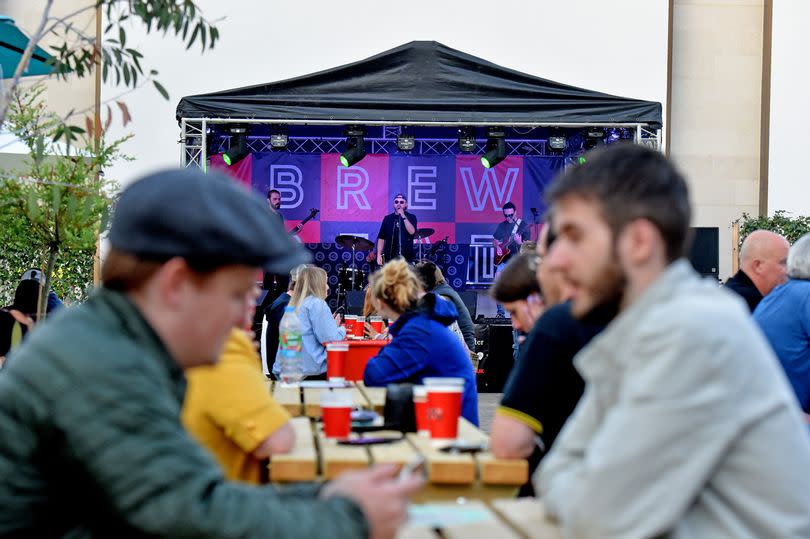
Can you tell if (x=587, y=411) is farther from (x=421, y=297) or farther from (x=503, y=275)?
(x=421, y=297)

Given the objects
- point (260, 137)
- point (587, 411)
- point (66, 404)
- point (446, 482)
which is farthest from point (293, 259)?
point (260, 137)

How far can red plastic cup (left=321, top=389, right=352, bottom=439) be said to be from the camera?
3.11m

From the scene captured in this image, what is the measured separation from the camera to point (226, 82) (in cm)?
1609

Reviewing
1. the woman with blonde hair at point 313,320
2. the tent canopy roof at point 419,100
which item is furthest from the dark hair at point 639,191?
the tent canopy roof at point 419,100

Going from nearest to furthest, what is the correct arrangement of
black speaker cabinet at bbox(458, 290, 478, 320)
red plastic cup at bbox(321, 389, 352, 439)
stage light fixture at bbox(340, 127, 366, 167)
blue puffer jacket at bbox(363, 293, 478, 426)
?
red plastic cup at bbox(321, 389, 352, 439) → blue puffer jacket at bbox(363, 293, 478, 426) → black speaker cabinet at bbox(458, 290, 478, 320) → stage light fixture at bbox(340, 127, 366, 167)

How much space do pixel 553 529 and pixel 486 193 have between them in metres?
12.7

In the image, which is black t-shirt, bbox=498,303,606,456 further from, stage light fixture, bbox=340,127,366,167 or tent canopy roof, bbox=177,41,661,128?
stage light fixture, bbox=340,127,366,167

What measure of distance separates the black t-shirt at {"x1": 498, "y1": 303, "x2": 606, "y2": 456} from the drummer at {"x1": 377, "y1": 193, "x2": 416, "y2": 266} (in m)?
11.0

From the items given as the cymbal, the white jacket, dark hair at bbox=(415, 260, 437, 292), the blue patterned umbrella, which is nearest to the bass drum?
the cymbal

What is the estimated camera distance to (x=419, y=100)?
1203cm

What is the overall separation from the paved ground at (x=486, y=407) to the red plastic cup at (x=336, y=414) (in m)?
5.67

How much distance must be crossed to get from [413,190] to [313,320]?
7.14 meters

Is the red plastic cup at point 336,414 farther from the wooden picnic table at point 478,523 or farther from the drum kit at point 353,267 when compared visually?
the drum kit at point 353,267

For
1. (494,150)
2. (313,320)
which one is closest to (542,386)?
(313,320)
